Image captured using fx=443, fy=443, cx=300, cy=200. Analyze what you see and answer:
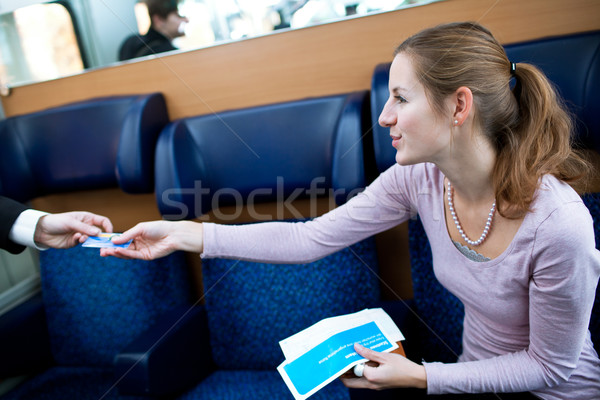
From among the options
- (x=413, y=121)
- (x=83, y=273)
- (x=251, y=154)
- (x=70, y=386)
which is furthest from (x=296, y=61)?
(x=70, y=386)

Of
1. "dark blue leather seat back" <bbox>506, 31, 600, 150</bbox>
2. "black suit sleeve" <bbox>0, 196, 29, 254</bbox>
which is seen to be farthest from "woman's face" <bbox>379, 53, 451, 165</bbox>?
"black suit sleeve" <bbox>0, 196, 29, 254</bbox>

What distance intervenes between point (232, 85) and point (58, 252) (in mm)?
959

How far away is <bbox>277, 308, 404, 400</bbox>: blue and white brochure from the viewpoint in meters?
0.90

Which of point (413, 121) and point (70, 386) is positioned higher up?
point (413, 121)

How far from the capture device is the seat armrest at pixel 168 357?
127 cm

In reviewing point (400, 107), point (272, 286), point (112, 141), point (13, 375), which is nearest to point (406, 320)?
point (272, 286)

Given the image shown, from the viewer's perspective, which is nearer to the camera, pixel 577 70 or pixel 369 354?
pixel 369 354

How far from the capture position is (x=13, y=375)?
1.65m

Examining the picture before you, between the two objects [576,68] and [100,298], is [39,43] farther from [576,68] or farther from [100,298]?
[576,68]

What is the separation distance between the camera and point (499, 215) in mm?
940

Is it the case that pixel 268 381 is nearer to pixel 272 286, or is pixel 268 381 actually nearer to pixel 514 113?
pixel 272 286

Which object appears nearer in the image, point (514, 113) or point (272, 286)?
point (514, 113)

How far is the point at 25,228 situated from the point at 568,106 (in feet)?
4.76

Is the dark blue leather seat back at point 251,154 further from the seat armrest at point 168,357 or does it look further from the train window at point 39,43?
the train window at point 39,43
